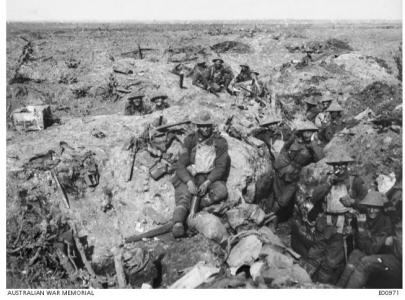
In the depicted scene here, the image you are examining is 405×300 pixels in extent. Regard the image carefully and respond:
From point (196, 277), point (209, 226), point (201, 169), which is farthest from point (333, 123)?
point (196, 277)

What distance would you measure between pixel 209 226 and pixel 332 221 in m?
2.01

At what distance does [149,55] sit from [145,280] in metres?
6.24

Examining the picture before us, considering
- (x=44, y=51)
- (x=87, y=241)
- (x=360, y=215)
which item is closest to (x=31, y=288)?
(x=87, y=241)

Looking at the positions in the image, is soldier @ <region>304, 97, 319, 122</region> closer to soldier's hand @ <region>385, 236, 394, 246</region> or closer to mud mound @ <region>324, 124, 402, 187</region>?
mud mound @ <region>324, 124, 402, 187</region>

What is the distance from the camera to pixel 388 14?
9.23 metres

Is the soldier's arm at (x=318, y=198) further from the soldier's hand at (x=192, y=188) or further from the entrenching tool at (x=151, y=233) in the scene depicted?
the entrenching tool at (x=151, y=233)

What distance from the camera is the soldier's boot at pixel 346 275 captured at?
7172mm

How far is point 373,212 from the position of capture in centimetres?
712

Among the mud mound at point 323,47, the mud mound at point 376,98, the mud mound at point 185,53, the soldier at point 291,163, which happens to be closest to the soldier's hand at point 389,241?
the soldier at point 291,163

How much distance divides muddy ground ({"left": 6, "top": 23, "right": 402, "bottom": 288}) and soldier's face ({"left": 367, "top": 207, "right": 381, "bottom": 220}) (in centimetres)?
176

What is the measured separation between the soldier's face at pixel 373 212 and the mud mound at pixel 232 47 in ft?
20.0

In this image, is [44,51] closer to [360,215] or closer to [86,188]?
[86,188]

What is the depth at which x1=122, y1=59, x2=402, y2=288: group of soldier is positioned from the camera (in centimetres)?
713

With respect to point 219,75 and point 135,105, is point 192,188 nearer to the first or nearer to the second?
point 135,105
